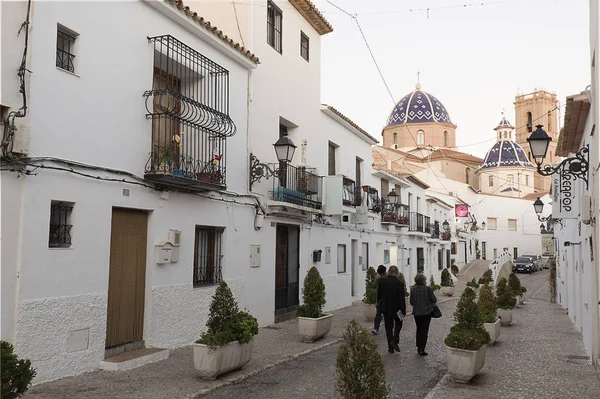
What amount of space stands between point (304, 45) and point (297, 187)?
14.4ft

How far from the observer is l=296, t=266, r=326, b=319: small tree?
1049 cm

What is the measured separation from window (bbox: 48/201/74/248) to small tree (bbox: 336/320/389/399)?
13.7 feet

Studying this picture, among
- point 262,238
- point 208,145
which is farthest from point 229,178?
point 262,238

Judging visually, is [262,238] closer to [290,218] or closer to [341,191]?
[290,218]

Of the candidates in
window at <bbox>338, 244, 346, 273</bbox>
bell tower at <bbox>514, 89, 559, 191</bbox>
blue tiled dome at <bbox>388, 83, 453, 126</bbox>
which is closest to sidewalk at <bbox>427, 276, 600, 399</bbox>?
window at <bbox>338, 244, 346, 273</bbox>

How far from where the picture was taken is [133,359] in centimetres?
772

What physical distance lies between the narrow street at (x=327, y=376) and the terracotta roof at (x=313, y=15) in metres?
9.21

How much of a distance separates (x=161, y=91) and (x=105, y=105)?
98 centimetres

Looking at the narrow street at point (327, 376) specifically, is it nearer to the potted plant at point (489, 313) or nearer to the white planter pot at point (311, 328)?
the white planter pot at point (311, 328)

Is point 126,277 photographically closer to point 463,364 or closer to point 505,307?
point 463,364

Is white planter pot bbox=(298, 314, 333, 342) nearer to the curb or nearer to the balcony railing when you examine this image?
the curb

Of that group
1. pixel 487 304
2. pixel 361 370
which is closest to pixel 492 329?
pixel 487 304

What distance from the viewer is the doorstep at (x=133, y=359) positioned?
7.44 m

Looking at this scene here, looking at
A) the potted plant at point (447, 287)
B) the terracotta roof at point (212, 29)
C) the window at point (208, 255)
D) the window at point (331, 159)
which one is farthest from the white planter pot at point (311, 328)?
the potted plant at point (447, 287)
